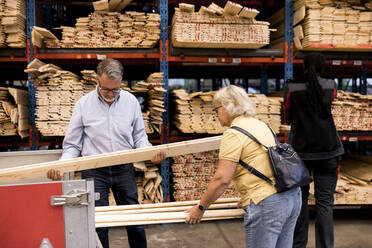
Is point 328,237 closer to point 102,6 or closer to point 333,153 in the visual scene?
point 333,153

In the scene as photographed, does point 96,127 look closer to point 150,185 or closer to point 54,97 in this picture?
point 54,97

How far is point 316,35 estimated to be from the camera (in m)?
4.88

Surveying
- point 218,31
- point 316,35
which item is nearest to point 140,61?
point 218,31

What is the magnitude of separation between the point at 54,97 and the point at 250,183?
3.34 metres

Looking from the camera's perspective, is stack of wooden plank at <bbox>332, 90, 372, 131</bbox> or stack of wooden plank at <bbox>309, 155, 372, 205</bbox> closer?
stack of wooden plank at <bbox>309, 155, 372, 205</bbox>

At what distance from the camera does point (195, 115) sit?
15.7 ft

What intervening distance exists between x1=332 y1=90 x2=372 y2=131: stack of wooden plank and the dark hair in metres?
1.78

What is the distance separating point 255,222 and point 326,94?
6.31ft

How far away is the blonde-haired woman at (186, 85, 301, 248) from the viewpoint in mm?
2152

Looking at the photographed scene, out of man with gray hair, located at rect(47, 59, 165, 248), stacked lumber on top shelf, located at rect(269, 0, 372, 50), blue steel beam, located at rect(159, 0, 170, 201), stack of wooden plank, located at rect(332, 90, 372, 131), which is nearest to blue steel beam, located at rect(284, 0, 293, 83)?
stacked lumber on top shelf, located at rect(269, 0, 372, 50)

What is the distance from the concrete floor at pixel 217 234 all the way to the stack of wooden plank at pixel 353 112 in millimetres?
1491

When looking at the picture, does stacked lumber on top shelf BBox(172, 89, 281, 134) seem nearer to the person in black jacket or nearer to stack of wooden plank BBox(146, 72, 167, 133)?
stack of wooden plank BBox(146, 72, 167, 133)

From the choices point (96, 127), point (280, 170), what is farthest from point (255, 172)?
point (96, 127)

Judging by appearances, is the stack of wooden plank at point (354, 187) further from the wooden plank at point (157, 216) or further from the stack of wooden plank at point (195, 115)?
the wooden plank at point (157, 216)
